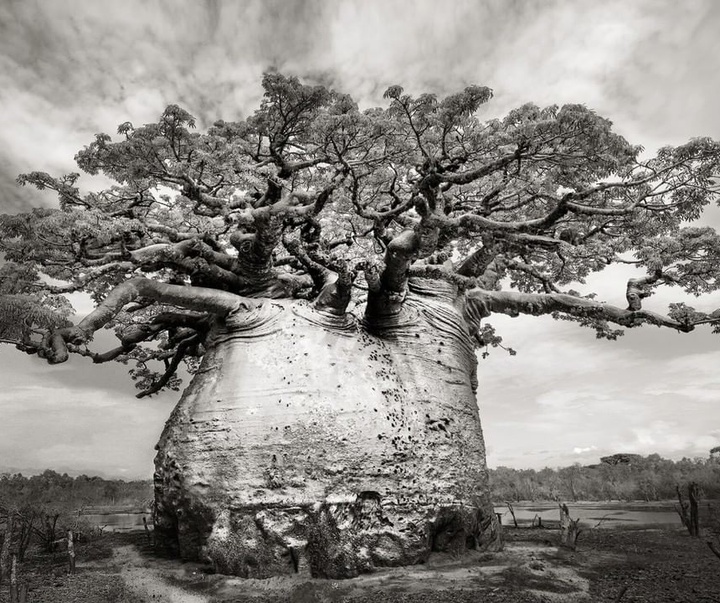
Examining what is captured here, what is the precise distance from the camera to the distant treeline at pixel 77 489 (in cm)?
2914

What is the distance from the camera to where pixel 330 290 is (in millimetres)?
8328

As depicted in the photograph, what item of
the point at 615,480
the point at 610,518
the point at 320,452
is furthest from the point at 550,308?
the point at 615,480

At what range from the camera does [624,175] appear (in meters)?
8.13

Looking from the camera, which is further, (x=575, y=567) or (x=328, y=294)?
(x=328, y=294)

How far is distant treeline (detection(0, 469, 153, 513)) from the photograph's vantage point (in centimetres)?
2914

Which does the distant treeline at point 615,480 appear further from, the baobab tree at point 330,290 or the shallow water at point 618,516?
the baobab tree at point 330,290

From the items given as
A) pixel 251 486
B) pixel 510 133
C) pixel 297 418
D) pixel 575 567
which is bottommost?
pixel 575 567

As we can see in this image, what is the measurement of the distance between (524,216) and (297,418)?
746 cm

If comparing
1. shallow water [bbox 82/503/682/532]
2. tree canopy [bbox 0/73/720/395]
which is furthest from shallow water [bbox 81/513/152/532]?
tree canopy [bbox 0/73/720/395]

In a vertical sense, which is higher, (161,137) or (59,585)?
(161,137)

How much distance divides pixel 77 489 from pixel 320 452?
115 feet

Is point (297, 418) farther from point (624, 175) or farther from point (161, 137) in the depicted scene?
point (624, 175)

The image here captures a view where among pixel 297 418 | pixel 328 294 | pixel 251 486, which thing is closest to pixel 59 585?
pixel 251 486

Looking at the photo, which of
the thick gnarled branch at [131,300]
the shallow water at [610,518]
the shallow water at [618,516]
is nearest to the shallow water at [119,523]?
the shallow water at [610,518]
